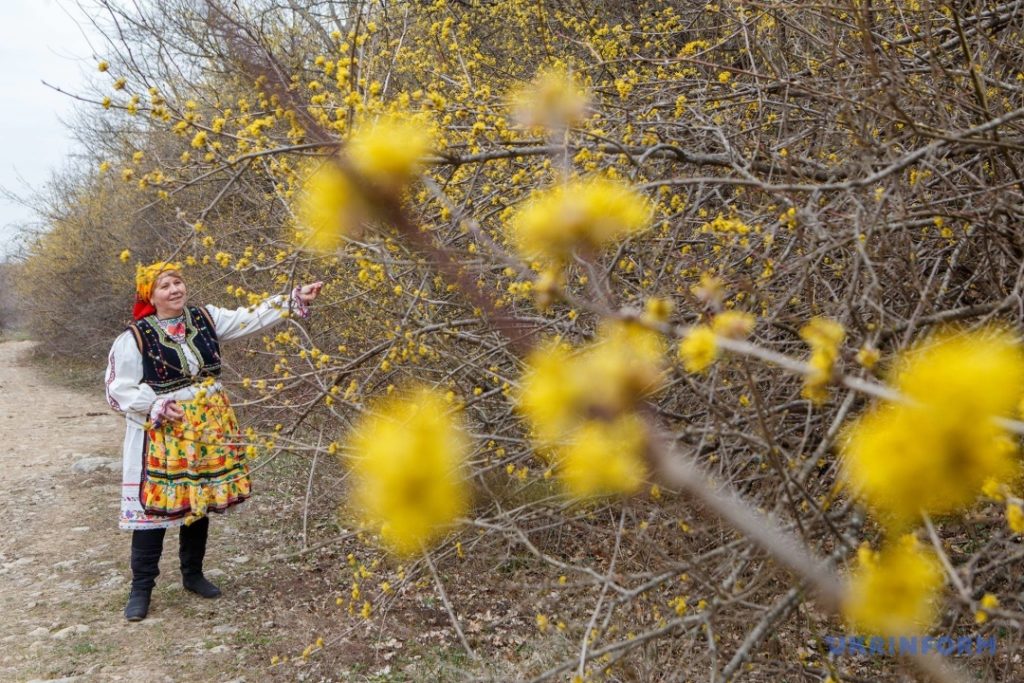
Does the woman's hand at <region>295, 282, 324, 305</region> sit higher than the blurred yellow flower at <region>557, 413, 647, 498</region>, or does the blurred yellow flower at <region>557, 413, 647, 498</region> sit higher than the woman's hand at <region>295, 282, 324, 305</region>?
the blurred yellow flower at <region>557, 413, 647, 498</region>

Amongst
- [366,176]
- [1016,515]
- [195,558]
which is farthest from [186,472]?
[1016,515]

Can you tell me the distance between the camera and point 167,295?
13.0ft

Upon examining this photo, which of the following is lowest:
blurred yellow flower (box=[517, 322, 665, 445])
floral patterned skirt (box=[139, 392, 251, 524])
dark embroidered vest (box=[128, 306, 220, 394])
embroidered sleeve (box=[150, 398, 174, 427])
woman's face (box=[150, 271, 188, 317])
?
floral patterned skirt (box=[139, 392, 251, 524])

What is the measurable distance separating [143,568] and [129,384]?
952 millimetres

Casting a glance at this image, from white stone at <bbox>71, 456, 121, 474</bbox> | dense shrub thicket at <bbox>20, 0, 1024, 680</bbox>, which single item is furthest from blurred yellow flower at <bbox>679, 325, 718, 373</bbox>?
white stone at <bbox>71, 456, 121, 474</bbox>

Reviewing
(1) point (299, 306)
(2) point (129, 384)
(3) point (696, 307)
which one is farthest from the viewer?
(2) point (129, 384)

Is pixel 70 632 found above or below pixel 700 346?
below

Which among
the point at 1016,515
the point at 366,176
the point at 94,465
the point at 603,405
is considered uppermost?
the point at 366,176

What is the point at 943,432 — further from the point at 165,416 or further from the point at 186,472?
the point at 186,472

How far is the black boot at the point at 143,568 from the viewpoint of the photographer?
406 cm

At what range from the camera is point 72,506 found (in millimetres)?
6250

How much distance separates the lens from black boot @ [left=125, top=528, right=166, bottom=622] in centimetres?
406

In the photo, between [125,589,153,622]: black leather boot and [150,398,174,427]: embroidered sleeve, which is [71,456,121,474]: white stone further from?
[150,398,174,427]: embroidered sleeve

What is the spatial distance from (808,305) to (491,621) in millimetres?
2335
